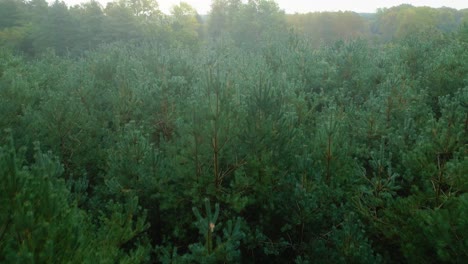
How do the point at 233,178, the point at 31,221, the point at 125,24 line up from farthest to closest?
the point at 125,24, the point at 233,178, the point at 31,221

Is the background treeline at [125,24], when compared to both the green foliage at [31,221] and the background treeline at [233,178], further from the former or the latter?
the green foliage at [31,221]

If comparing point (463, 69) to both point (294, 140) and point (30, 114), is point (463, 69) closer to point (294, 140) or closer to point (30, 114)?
point (294, 140)

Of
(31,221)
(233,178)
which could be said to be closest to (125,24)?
(233,178)

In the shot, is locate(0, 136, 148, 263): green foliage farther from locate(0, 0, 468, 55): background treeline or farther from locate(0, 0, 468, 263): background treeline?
locate(0, 0, 468, 55): background treeline

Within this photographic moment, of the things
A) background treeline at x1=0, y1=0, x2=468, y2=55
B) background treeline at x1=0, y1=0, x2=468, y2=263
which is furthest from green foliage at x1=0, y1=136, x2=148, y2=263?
background treeline at x1=0, y1=0, x2=468, y2=55

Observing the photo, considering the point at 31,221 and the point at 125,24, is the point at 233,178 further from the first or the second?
the point at 125,24

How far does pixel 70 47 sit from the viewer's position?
1356 inches

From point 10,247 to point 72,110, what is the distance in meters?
7.02

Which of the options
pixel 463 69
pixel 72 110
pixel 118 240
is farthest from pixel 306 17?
pixel 118 240

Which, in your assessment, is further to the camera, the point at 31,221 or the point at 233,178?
the point at 233,178

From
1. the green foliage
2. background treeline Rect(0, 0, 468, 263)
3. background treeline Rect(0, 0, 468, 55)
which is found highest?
background treeline Rect(0, 0, 468, 55)

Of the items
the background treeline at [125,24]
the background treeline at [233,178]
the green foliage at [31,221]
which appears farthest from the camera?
the background treeline at [125,24]

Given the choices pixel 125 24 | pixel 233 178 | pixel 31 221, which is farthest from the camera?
pixel 125 24

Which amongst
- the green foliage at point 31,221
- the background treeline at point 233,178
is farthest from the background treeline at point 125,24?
the green foliage at point 31,221
